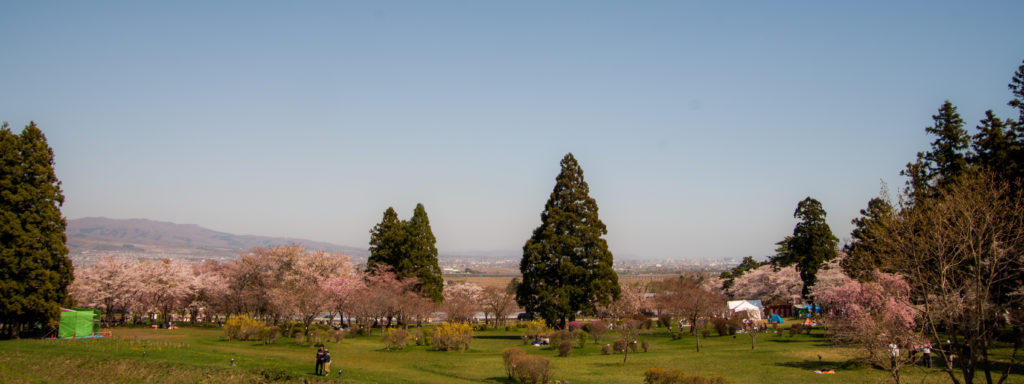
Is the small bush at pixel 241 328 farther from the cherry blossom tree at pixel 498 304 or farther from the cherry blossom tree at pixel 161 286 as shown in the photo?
the cherry blossom tree at pixel 498 304

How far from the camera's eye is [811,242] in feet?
198

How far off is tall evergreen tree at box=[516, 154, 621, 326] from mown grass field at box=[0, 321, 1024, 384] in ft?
32.8

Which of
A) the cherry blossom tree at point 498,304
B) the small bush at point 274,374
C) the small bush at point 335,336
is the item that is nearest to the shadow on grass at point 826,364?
the small bush at point 274,374

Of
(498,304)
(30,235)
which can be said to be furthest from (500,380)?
(498,304)

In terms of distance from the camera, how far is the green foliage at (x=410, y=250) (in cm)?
5762

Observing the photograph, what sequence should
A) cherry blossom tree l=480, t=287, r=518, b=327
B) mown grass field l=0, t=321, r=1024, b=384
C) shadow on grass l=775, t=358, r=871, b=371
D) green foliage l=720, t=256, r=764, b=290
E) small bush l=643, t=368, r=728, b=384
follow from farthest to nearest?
green foliage l=720, t=256, r=764, b=290 → cherry blossom tree l=480, t=287, r=518, b=327 → shadow on grass l=775, t=358, r=871, b=371 → mown grass field l=0, t=321, r=1024, b=384 → small bush l=643, t=368, r=728, b=384

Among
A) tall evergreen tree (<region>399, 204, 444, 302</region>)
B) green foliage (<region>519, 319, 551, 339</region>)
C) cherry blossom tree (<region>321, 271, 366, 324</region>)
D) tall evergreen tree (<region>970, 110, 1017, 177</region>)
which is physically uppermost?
tall evergreen tree (<region>970, 110, 1017, 177</region>)

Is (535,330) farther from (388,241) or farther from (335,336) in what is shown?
(388,241)

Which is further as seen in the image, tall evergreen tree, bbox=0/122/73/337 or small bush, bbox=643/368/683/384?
tall evergreen tree, bbox=0/122/73/337

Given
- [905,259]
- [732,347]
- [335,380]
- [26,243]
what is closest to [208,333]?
[26,243]

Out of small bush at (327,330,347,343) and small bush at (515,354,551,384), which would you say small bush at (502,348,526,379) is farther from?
small bush at (327,330,347,343)

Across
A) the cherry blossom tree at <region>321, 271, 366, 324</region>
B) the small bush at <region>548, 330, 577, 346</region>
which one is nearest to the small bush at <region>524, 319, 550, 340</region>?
the small bush at <region>548, 330, 577, 346</region>

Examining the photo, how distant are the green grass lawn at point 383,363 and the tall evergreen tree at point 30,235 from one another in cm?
251

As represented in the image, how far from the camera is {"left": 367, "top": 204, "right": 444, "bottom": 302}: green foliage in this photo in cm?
5762
